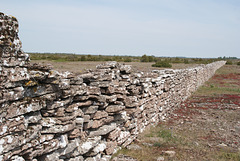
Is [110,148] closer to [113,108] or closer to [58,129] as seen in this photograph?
[113,108]

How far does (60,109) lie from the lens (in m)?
4.27

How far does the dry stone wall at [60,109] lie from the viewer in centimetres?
335

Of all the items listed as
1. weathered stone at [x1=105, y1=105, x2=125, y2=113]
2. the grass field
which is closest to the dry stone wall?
weathered stone at [x1=105, y1=105, x2=125, y2=113]

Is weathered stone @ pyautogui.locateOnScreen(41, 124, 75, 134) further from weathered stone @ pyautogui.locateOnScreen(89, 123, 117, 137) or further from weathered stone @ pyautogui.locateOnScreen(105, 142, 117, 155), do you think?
weathered stone @ pyautogui.locateOnScreen(105, 142, 117, 155)

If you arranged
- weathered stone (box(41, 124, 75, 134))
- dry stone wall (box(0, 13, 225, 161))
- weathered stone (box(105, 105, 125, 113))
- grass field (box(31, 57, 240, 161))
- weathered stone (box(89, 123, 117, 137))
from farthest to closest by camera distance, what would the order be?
grass field (box(31, 57, 240, 161))
weathered stone (box(105, 105, 125, 113))
weathered stone (box(89, 123, 117, 137))
weathered stone (box(41, 124, 75, 134))
dry stone wall (box(0, 13, 225, 161))

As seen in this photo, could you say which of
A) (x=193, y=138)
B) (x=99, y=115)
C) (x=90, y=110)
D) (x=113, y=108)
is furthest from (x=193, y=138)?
(x=90, y=110)

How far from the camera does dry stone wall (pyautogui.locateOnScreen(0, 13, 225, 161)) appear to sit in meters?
3.35

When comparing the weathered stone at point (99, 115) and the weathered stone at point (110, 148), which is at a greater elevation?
the weathered stone at point (99, 115)

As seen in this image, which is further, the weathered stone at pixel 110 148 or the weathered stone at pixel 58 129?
the weathered stone at pixel 110 148

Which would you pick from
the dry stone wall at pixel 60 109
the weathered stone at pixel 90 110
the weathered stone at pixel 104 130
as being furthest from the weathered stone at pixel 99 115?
the weathered stone at pixel 104 130

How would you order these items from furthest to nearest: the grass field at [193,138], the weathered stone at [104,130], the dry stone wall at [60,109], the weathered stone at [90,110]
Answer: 1. the grass field at [193,138]
2. the weathered stone at [104,130]
3. the weathered stone at [90,110]
4. the dry stone wall at [60,109]

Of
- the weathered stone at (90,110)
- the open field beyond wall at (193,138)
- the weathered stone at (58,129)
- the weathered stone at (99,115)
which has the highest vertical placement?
the weathered stone at (90,110)

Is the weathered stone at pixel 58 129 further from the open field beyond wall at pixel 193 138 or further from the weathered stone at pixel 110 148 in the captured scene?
the open field beyond wall at pixel 193 138

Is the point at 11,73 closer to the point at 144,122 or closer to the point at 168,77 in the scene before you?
the point at 144,122
